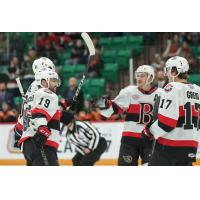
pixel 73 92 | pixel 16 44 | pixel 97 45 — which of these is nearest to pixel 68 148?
pixel 73 92

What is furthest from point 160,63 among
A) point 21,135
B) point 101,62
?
point 21,135

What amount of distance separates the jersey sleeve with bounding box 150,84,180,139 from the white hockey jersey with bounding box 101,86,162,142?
1.12 m

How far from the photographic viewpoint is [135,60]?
1098 cm

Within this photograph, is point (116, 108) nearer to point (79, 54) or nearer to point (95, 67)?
point (95, 67)

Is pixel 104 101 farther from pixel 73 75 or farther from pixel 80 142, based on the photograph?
pixel 73 75

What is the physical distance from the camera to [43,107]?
6.34 m

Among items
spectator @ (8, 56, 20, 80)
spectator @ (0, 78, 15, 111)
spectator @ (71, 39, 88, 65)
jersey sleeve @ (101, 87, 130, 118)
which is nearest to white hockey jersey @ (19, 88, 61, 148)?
jersey sleeve @ (101, 87, 130, 118)

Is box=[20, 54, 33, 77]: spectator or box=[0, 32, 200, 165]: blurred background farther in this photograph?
box=[20, 54, 33, 77]: spectator

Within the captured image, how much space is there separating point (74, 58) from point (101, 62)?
1.85ft

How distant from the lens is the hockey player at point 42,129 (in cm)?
630

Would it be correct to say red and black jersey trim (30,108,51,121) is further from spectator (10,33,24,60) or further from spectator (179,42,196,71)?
spectator (10,33,24,60)

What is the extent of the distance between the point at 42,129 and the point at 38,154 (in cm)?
27

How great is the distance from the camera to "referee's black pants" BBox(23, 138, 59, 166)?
6371 millimetres

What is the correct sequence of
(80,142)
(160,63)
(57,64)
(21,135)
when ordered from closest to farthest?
(21,135) → (80,142) → (160,63) → (57,64)
